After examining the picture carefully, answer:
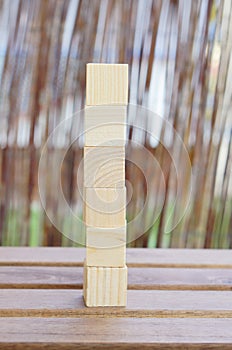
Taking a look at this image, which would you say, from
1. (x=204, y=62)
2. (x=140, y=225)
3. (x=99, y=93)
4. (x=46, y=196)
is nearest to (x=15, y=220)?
(x=46, y=196)

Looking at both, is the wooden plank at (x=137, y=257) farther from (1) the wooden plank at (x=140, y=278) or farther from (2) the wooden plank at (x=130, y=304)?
(2) the wooden plank at (x=130, y=304)

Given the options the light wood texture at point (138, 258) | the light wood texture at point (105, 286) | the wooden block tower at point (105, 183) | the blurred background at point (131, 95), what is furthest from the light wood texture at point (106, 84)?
the blurred background at point (131, 95)

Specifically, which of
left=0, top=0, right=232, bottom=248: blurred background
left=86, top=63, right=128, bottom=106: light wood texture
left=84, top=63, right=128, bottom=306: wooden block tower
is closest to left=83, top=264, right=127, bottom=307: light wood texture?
left=84, top=63, right=128, bottom=306: wooden block tower

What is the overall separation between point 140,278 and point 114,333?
0.94 feet

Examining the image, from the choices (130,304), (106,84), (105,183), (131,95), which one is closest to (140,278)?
(130,304)

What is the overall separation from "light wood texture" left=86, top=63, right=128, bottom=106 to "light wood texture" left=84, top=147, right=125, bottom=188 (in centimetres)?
7

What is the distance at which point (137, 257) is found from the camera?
129cm

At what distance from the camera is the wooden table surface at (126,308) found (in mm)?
793

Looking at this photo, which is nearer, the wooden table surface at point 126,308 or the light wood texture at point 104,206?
the wooden table surface at point 126,308

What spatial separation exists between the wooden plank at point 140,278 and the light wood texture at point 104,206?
7.2 inches

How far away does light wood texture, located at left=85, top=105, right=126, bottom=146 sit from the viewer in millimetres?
887

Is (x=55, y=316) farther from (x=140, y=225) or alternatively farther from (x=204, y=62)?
(x=204, y=62)

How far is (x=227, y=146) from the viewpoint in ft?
5.15

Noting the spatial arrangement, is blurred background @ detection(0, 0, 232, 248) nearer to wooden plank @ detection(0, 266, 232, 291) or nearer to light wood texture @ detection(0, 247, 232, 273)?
light wood texture @ detection(0, 247, 232, 273)
